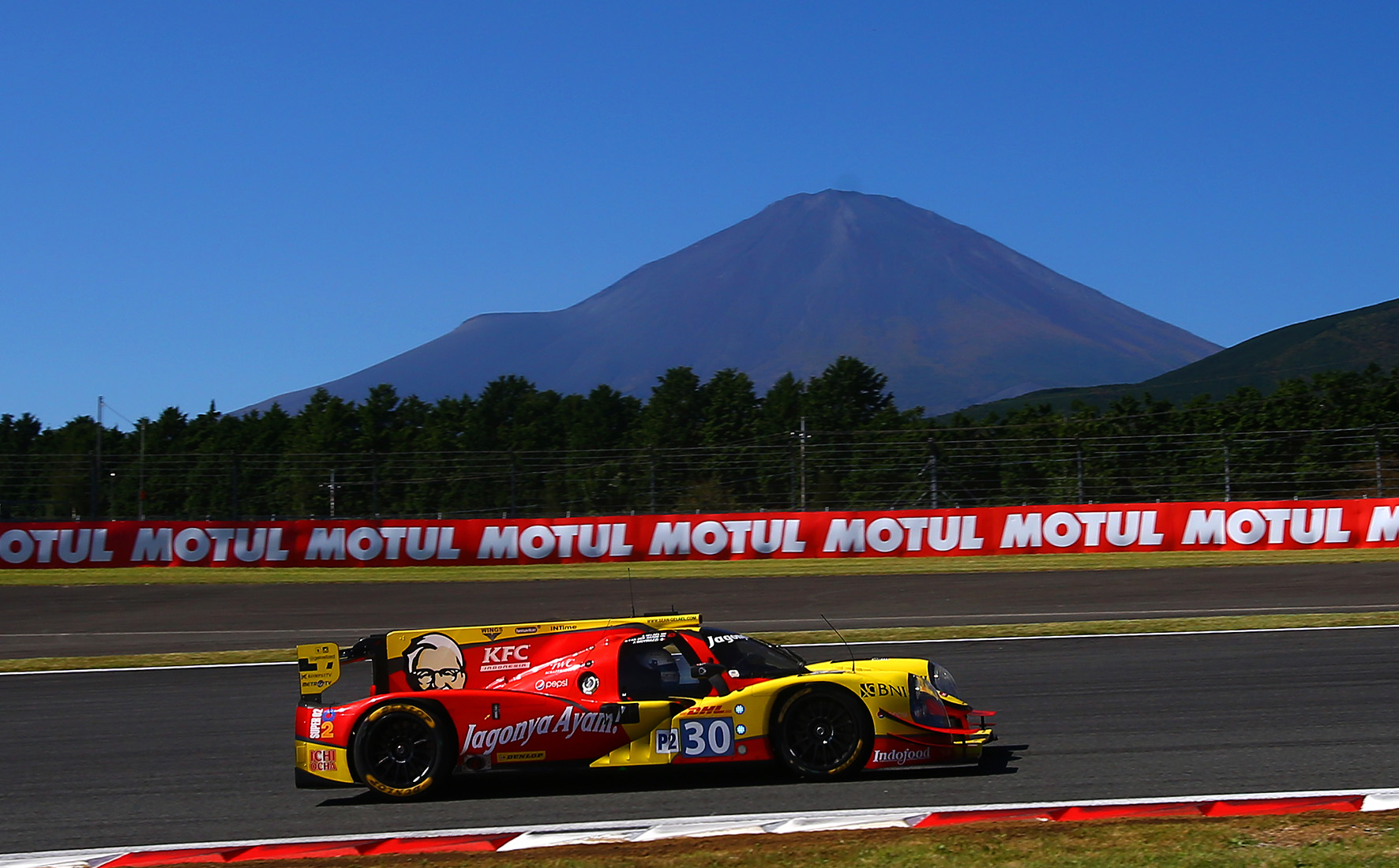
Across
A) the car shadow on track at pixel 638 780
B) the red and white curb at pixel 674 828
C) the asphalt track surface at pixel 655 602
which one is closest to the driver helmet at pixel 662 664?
the car shadow on track at pixel 638 780

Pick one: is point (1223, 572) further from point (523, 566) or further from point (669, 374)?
point (669, 374)

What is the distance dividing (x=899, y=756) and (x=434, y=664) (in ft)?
10.6

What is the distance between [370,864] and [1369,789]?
18.6 ft

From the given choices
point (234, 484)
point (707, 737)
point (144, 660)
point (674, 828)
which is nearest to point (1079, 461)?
point (234, 484)

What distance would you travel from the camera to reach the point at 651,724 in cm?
773

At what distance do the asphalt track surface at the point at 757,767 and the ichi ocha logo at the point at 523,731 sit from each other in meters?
0.35

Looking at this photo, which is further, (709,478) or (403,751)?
(709,478)

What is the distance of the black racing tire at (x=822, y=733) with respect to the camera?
768 cm

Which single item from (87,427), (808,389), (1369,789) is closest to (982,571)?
(1369,789)

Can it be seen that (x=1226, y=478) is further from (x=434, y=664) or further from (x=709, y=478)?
(x=434, y=664)

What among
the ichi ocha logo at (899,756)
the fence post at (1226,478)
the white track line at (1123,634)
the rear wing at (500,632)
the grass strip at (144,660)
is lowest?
the grass strip at (144,660)

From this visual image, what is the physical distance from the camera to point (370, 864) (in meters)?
6.20

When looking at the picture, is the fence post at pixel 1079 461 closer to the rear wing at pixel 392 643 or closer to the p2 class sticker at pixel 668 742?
the rear wing at pixel 392 643

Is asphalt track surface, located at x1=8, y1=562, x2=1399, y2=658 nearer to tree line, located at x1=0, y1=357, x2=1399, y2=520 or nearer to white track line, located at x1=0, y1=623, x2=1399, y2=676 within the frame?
white track line, located at x1=0, y1=623, x2=1399, y2=676
